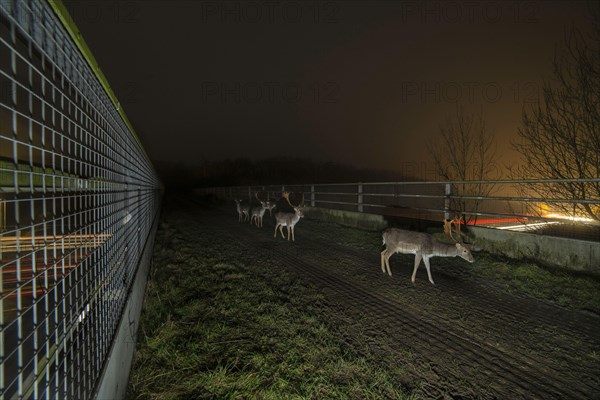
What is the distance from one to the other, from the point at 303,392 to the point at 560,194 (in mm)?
8965

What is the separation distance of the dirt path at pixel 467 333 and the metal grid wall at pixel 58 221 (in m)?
2.75

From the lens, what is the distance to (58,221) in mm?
1789

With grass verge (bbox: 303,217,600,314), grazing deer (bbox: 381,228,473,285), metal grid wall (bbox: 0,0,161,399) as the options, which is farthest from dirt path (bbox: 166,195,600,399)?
metal grid wall (bbox: 0,0,161,399)

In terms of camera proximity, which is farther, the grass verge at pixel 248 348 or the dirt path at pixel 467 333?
the dirt path at pixel 467 333

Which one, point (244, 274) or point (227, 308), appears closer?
point (227, 308)

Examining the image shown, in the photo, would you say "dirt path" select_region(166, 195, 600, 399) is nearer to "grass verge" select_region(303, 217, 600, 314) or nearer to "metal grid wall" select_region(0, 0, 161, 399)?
"grass verge" select_region(303, 217, 600, 314)

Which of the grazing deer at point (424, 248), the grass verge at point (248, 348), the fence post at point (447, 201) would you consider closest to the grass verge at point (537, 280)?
the grazing deer at point (424, 248)

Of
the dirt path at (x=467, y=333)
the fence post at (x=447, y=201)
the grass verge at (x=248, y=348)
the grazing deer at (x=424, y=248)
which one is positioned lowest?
the dirt path at (x=467, y=333)

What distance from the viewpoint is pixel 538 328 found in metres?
3.95

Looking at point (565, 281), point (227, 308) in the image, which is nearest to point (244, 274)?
point (227, 308)

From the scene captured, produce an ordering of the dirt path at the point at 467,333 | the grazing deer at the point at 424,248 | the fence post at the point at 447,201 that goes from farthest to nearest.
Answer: the fence post at the point at 447,201 → the grazing deer at the point at 424,248 → the dirt path at the point at 467,333

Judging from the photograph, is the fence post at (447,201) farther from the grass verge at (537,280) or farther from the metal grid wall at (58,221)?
the metal grid wall at (58,221)

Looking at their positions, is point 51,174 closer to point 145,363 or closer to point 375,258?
point 145,363

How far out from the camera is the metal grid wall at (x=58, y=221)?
129 cm
